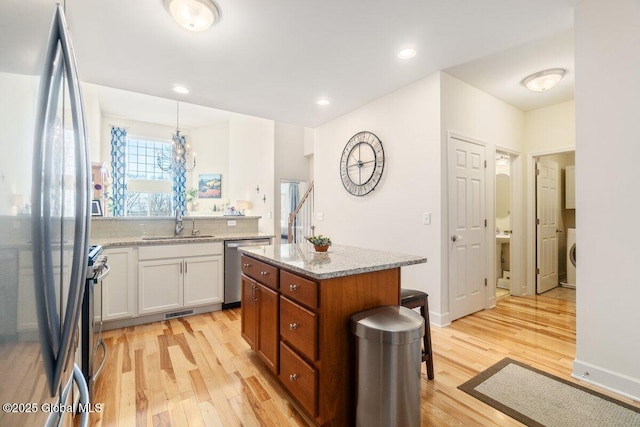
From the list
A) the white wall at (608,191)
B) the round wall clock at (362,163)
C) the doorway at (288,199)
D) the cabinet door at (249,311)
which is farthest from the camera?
the doorway at (288,199)

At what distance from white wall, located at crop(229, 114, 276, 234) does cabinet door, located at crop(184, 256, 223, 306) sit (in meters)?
2.77

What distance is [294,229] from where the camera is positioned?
6957 millimetres

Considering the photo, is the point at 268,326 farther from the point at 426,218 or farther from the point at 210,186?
the point at 210,186

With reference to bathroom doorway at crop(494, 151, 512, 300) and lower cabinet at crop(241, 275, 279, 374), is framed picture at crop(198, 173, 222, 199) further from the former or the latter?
bathroom doorway at crop(494, 151, 512, 300)

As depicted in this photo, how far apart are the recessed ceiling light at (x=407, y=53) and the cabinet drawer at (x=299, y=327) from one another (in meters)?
2.42

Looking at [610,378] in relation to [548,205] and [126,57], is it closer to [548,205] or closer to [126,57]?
[548,205]

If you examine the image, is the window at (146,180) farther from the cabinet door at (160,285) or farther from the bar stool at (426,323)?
the bar stool at (426,323)

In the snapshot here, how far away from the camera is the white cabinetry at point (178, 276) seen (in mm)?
3107

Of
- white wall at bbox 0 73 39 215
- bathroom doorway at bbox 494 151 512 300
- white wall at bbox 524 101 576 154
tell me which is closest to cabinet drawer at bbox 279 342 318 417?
white wall at bbox 0 73 39 215

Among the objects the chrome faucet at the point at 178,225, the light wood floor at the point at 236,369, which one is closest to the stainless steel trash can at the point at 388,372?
the light wood floor at the point at 236,369

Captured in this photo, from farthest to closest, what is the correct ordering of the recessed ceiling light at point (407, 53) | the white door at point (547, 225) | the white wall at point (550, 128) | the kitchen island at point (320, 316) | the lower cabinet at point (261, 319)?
1. the white door at point (547, 225)
2. the white wall at point (550, 128)
3. the recessed ceiling light at point (407, 53)
4. the lower cabinet at point (261, 319)
5. the kitchen island at point (320, 316)

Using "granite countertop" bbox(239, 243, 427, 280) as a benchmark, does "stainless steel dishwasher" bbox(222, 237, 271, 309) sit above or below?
below

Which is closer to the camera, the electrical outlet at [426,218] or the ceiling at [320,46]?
the ceiling at [320,46]

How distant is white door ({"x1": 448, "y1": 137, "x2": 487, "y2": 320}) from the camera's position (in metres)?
3.15
